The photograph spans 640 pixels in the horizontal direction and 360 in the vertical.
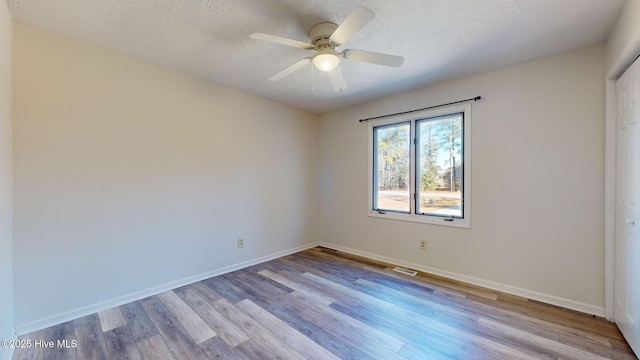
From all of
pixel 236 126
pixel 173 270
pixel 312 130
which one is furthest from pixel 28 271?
pixel 312 130

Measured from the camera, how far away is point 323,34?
1.94 metres

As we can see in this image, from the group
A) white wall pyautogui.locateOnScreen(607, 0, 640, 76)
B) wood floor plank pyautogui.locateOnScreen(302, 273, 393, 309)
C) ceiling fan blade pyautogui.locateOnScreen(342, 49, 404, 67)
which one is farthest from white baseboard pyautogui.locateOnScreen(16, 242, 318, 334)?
white wall pyautogui.locateOnScreen(607, 0, 640, 76)

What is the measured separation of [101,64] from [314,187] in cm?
311

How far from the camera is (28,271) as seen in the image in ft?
A: 6.52

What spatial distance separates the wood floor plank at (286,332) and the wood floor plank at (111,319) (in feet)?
3.07

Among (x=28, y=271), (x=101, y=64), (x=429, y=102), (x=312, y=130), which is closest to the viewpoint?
(x=28, y=271)

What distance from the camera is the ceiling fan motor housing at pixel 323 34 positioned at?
75.1 inches

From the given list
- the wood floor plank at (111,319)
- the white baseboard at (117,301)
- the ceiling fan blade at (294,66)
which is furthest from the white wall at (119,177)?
the ceiling fan blade at (294,66)

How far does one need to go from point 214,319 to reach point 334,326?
1.01 meters

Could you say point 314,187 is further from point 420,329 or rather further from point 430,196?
point 420,329

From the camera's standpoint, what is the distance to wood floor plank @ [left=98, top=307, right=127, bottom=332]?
206cm

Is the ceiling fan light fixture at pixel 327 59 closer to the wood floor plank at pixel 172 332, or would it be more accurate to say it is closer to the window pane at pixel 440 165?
the window pane at pixel 440 165

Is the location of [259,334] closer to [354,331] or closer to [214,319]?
[214,319]

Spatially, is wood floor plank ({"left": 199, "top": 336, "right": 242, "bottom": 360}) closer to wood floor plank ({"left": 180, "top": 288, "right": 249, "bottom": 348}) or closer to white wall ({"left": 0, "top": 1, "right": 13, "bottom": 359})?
wood floor plank ({"left": 180, "top": 288, "right": 249, "bottom": 348})
